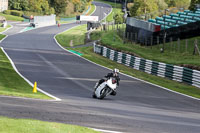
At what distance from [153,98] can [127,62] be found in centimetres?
1859

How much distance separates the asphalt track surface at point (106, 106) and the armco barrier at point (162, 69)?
337 centimetres

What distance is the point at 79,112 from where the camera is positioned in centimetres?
1408

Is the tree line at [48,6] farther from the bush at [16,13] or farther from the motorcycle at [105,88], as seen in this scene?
the motorcycle at [105,88]

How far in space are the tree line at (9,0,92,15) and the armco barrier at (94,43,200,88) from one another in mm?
87987

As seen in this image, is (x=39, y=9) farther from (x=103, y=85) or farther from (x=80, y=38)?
(x=103, y=85)

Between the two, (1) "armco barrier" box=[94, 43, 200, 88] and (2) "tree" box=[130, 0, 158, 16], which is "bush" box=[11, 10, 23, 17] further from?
(1) "armco barrier" box=[94, 43, 200, 88]

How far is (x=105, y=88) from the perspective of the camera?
1977 centimetres

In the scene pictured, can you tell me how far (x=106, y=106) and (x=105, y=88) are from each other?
279 centimetres

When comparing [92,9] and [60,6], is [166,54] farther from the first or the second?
[92,9]

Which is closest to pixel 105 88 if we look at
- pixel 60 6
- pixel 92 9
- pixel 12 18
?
pixel 12 18

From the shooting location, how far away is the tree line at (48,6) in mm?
128375

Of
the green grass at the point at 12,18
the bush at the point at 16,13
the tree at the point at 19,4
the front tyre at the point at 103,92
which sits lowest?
the green grass at the point at 12,18

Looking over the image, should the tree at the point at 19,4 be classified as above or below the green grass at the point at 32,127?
below

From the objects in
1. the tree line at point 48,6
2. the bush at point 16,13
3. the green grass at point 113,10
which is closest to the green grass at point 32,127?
the green grass at point 113,10
